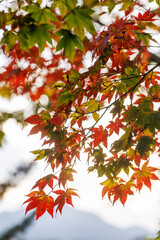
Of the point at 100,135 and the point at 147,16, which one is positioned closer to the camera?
the point at 147,16

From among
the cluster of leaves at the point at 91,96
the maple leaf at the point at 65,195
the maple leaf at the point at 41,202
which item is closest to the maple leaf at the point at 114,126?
the cluster of leaves at the point at 91,96

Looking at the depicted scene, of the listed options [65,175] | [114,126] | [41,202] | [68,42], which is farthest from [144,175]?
[68,42]

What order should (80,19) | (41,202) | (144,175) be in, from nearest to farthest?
(80,19), (41,202), (144,175)

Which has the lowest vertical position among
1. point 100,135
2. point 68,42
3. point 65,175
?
point 65,175

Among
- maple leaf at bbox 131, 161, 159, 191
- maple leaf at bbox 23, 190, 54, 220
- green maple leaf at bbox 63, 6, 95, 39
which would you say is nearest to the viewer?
green maple leaf at bbox 63, 6, 95, 39

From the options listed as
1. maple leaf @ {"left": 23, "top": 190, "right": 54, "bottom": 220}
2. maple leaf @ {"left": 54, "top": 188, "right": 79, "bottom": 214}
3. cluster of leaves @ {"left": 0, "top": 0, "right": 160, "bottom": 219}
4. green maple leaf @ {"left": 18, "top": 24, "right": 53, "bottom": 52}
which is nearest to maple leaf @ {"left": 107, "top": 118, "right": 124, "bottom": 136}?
cluster of leaves @ {"left": 0, "top": 0, "right": 160, "bottom": 219}

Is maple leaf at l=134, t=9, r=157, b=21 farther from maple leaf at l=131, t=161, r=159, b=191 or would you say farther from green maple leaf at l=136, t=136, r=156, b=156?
maple leaf at l=131, t=161, r=159, b=191

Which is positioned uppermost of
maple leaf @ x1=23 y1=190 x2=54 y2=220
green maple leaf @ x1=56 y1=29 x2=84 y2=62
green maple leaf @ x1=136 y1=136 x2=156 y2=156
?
green maple leaf @ x1=56 y1=29 x2=84 y2=62

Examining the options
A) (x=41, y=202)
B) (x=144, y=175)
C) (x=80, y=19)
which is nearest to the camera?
(x=80, y=19)

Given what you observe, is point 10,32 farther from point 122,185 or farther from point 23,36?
point 122,185

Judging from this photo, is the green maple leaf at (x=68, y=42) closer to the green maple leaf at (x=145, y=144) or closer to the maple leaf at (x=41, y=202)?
the green maple leaf at (x=145, y=144)

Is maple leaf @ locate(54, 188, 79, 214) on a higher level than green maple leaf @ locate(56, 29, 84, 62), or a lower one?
lower

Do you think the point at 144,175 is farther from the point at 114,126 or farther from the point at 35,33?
the point at 35,33

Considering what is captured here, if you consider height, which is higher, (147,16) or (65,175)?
(147,16)
